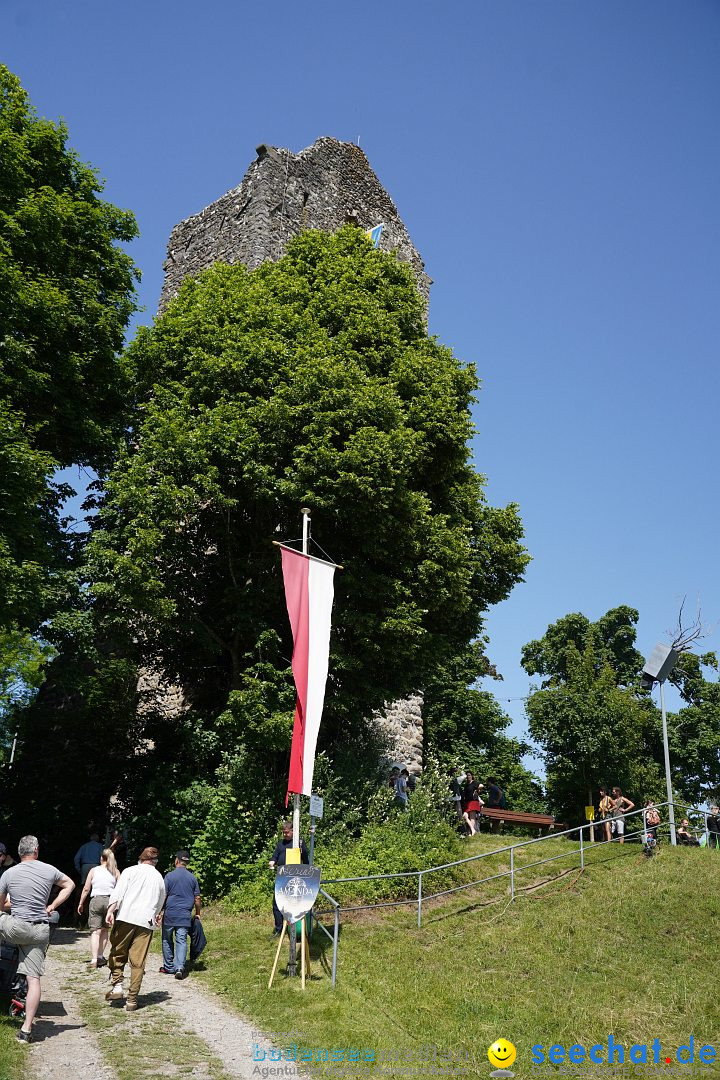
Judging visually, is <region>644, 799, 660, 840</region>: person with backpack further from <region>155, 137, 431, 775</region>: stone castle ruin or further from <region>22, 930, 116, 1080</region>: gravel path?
<region>22, 930, 116, 1080</region>: gravel path

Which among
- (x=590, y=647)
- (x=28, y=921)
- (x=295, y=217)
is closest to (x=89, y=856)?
(x=28, y=921)

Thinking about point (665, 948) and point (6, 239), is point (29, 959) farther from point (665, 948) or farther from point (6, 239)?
point (6, 239)

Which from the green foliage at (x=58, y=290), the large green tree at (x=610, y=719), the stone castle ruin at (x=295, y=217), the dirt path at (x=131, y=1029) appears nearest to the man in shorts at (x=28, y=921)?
the dirt path at (x=131, y=1029)

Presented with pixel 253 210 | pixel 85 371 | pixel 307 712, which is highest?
pixel 253 210

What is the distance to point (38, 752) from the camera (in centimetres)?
1811

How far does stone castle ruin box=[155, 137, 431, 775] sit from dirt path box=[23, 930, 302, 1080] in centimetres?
1337

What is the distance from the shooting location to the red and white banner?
1156 centimetres

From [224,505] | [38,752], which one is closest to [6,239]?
[224,505]

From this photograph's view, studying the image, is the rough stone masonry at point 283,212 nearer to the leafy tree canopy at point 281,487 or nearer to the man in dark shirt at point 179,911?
the leafy tree canopy at point 281,487

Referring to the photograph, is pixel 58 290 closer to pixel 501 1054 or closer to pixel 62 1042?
pixel 62 1042

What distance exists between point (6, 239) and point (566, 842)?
1538cm

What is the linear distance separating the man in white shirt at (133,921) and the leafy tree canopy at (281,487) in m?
5.46

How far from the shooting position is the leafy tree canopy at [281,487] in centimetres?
1580

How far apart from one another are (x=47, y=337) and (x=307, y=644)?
7.80m
